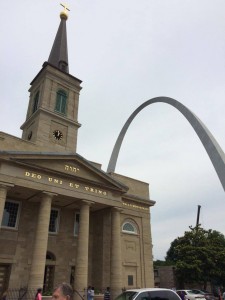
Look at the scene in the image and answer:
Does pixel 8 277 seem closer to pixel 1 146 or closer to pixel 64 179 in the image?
pixel 64 179

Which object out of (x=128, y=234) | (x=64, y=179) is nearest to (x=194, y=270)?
(x=128, y=234)

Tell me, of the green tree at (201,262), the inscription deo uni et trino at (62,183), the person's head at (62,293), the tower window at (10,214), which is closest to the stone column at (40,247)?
the inscription deo uni et trino at (62,183)

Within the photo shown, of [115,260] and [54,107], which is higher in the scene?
[54,107]

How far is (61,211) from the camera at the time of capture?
2731 centimetres

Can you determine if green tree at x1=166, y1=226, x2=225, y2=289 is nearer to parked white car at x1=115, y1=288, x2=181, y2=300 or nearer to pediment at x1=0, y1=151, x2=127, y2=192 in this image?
pediment at x1=0, y1=151, x2=127, y2=192

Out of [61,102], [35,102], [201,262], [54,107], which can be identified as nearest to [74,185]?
[54,107]

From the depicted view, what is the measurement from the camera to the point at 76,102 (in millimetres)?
35219

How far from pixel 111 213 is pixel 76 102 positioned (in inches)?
594

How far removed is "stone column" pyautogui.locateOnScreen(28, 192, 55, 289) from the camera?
20.1 metres

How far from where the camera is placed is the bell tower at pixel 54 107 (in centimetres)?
3030

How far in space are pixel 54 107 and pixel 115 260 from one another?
58.2 ft

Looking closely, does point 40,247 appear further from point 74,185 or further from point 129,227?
point 129,227

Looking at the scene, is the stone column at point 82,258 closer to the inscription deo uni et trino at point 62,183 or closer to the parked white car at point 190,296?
the inscription deo uni et trino at point 62,183

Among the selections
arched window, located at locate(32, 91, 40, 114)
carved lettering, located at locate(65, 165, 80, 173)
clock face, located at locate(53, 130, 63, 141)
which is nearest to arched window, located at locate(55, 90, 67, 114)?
arched window, located at locate(32, 91, 40, 114)
